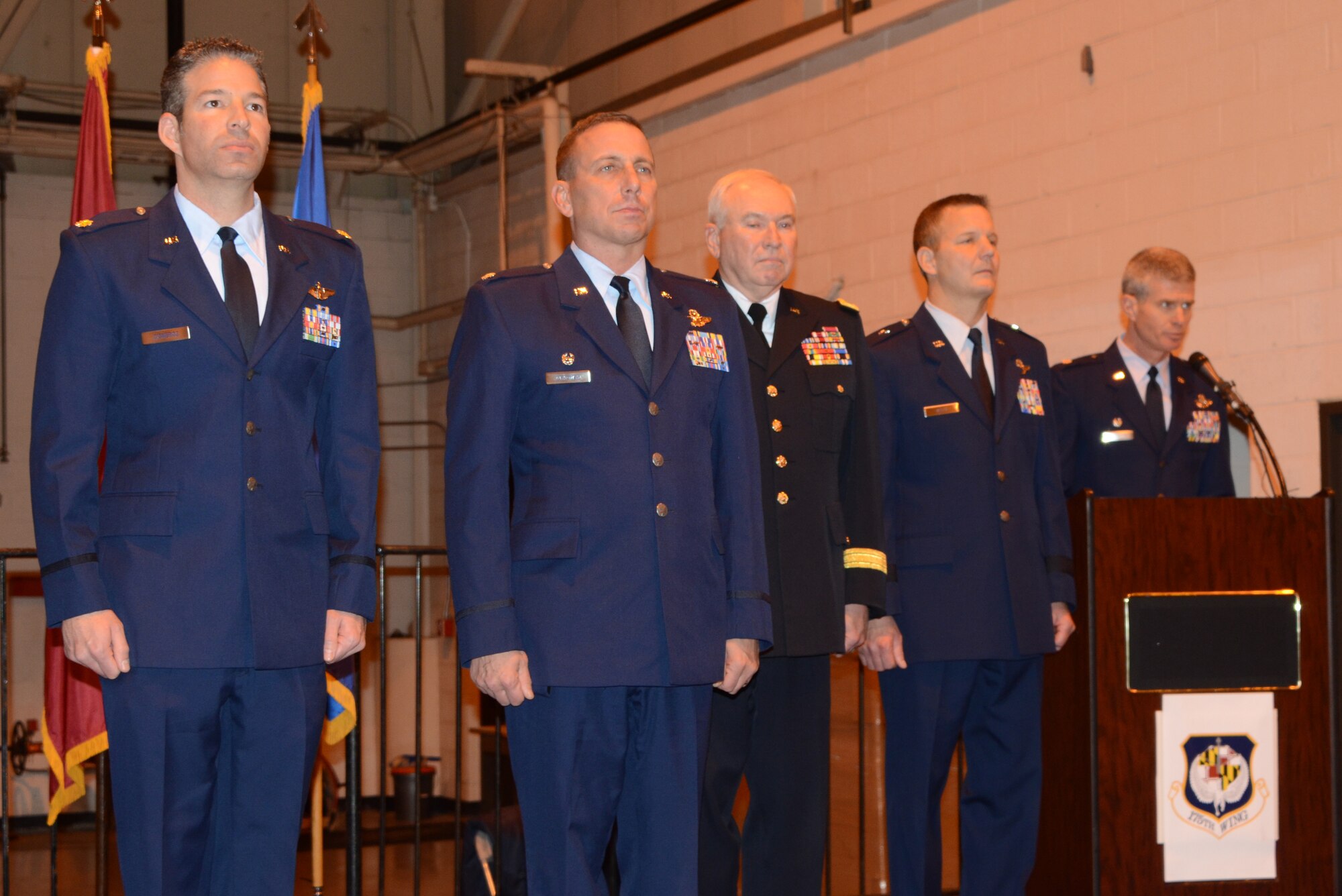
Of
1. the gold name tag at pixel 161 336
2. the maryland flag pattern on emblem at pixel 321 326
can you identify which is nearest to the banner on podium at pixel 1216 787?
the maryland flag pattern on emblem at pixel 321 326

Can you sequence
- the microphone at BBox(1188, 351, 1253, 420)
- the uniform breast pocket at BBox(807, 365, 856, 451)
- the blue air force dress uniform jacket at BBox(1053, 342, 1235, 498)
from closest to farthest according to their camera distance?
the uniform breast pocket at BBox(807, 365, 856, 451) < the microphone at BBox(1188, 351, 1253, 420) < the blue air force dress uniform jacket at BBox(1053, 342, 1235, 498)

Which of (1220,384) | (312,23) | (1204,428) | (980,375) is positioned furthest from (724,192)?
(312,23)

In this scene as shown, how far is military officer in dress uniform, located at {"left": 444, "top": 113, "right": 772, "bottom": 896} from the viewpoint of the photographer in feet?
8.01

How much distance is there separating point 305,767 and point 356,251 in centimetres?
94

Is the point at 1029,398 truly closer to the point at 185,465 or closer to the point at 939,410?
the point at 939,410

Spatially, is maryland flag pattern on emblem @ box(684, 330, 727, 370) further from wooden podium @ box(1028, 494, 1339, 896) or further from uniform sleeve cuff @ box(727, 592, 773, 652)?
wooden podium @ box(1028, 494, 1339, 896)

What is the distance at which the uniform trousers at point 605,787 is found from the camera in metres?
2.42

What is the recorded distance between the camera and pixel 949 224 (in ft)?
11.9

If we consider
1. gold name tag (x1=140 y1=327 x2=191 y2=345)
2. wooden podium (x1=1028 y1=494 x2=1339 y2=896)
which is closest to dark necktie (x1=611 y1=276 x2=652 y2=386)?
gold name tag (x1=140 y1=327 x2=191 y2=345)

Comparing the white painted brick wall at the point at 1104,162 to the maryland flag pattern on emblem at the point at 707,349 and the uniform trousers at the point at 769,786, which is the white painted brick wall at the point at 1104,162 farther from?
the maryland flag pattern on emblem at the point at 707,349

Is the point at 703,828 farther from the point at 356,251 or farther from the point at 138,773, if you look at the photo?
the point at 356,251

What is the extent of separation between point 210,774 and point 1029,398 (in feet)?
7.19

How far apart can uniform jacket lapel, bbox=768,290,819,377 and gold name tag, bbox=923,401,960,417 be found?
43 centimetres

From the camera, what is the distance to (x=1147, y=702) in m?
3.52
